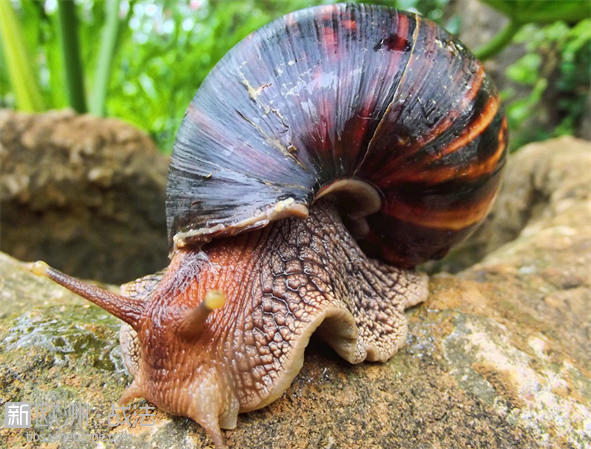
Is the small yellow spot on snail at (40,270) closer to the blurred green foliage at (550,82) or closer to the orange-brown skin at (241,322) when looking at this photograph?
the orange-brown skin at (241,322)

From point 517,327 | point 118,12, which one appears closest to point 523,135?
point 517,327

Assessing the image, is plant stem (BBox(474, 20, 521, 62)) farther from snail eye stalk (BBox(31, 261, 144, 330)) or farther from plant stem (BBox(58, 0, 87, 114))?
snail eye stalk (BBox(31, 261, 144, 330))

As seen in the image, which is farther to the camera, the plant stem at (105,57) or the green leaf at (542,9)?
the plant stem at (105,57)

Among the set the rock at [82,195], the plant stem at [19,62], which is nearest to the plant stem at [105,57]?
the plant stem at [19,62]

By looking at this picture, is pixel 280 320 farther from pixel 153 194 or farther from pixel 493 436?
pixel 153 194

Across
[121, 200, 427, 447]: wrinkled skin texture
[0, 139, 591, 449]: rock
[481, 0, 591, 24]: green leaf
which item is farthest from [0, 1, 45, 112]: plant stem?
[481, 0, 591, 24]: green leaf
